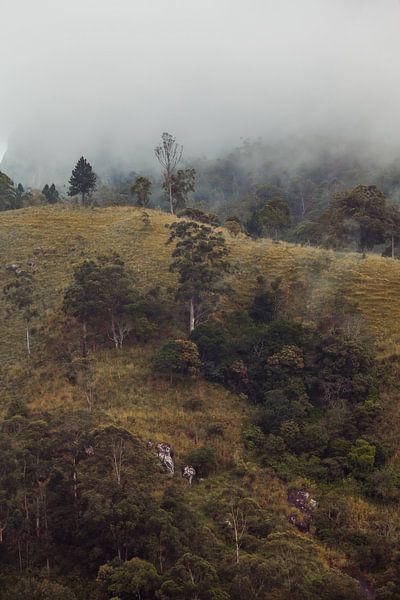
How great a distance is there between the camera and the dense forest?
23406 mm

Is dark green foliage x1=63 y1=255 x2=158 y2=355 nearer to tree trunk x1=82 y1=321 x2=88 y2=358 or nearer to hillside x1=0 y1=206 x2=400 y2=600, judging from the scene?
tree trunk x1=82 y1=321 x2=88 y2=358

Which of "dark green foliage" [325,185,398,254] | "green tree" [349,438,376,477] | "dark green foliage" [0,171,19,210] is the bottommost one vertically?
"green tree" [349,438,376,477]

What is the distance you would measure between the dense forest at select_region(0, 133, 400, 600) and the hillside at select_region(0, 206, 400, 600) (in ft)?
0.51

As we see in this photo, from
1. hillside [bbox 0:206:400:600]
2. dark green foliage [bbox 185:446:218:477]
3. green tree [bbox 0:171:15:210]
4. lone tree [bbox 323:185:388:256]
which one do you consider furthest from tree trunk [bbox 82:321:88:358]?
green tree [bbox 0:171:15:210]

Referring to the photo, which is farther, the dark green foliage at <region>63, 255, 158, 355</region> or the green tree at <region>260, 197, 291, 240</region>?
the green tree at <region>260, 197, 291, 240</region>

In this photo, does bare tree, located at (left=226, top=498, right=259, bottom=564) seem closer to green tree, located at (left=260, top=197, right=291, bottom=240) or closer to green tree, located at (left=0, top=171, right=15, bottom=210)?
green tree, located at (left=260, top=197, right=291, bottom=240)

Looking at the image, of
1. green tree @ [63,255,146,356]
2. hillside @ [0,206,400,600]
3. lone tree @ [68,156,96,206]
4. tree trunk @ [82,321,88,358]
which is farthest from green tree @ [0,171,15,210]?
tree trunk @ [82,321,88,358]

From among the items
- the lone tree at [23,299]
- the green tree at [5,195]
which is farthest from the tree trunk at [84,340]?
the green tree at [5,195]

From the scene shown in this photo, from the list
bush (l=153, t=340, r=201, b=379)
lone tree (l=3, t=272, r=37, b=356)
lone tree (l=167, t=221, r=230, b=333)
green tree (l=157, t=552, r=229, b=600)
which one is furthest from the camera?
lone tree (l=167, t=221, r=230, b=333)

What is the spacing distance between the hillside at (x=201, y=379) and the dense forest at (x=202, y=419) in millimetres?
157

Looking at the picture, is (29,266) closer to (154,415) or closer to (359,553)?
(154,415)

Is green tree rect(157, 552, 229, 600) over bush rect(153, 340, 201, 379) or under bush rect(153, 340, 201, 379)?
under

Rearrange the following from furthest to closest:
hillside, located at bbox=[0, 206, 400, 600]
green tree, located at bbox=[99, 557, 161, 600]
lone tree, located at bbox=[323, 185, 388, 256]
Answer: lone tree, located at bbox=[323, 185, 388, 256], hillside, located at bbox=[0, 206, 400, 600], green tree, located at bbox=[99, 557, 161, 600]

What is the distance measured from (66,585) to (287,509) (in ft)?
41.0
